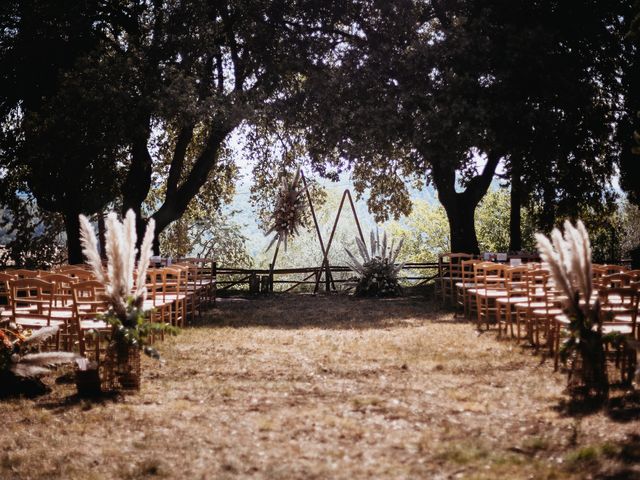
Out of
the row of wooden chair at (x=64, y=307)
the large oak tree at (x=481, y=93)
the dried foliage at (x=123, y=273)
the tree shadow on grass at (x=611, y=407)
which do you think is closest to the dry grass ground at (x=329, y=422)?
the tree shadow on grass at (x=611, y=407)

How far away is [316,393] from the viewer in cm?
651

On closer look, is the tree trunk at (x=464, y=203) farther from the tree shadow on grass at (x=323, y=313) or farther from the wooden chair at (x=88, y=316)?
the wooden chair at (x=88, y=316)

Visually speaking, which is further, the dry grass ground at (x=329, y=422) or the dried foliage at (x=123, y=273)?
the dried foliage at (x=123, y=273)

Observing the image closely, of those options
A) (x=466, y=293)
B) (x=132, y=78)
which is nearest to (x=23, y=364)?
(x=466, y=293)

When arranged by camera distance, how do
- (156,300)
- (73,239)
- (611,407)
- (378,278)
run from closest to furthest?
1. (611,407)
2. (156,300)
3. (378,278)
4. (73,239)

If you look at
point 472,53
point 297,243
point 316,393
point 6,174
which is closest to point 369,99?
point 472,53

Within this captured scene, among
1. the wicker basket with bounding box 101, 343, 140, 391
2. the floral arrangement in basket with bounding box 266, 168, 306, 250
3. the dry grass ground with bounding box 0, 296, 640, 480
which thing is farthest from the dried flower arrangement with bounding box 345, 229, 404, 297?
the wicker basket with bounding box 101, 343, 140, 391

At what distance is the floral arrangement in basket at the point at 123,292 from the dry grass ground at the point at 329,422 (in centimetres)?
33

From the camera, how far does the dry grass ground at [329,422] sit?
4.56 meters

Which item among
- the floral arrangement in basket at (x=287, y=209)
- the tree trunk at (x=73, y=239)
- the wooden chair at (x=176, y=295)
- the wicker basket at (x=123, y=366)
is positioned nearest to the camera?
the wicker basket at (x=123, y=366)

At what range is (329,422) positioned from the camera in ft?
18.2

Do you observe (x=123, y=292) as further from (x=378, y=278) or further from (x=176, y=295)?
(x=378, y=278)

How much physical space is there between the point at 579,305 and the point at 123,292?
382 centimetres

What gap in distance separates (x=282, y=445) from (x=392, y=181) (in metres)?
16.5
